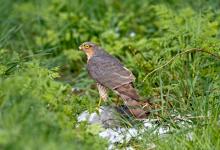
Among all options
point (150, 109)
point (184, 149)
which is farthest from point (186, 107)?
point (184, 149)

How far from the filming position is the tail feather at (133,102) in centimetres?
Result: 743

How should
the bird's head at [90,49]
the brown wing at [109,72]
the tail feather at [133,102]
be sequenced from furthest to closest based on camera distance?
the bird's head at [90,49] → the brown wing at [109,72] → the tail feather at [133,102]

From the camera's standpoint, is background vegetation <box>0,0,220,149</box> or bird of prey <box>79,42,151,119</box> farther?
bird of prey <box>79,42,151,119</box>

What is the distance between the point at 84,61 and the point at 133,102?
2.68 m

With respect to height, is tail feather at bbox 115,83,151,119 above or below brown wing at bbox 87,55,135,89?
below

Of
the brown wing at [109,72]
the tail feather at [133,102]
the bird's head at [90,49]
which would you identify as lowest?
the bird's head at [90,49]

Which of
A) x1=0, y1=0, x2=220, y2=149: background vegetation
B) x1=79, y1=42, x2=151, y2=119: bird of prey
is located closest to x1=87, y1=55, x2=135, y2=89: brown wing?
Answer: x1=79, y1=42, x2=151, y2=119: bird of prey

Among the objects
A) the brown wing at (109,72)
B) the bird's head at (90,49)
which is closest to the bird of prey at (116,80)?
the brown wing at (109,72)

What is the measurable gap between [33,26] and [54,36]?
77cm

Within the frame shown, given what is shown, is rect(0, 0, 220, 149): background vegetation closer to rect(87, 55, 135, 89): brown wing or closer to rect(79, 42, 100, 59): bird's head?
rect(87, 55, 135, 89): brown wing

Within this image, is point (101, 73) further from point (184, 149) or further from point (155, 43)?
point (184, 149)

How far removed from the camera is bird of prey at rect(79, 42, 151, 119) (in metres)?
7.60

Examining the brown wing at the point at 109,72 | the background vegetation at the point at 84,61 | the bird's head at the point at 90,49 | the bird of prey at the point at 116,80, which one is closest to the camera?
the background vegetation at the point at 84,61

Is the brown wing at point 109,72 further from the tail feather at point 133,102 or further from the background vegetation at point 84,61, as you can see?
the background vegetation at point 84,61
